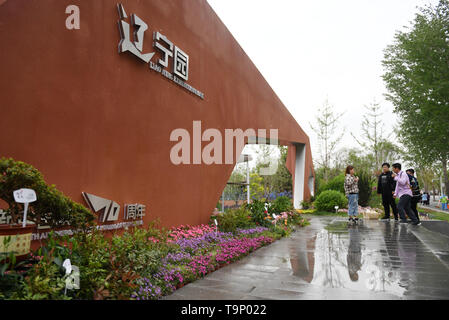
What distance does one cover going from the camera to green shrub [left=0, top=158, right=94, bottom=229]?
8.11 feet

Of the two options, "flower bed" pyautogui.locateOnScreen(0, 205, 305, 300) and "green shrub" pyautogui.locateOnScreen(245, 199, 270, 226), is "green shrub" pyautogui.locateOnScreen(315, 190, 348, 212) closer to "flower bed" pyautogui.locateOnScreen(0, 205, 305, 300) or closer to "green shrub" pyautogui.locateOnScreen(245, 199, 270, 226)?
"green shrub" pyautogui.locateOnScreen(245, 199, 270, 226)

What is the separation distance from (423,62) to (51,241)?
11.2m

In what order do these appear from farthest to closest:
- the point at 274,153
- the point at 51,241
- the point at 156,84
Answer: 1. the point at 274,153
2. the point at 156,84
3. the point at 51,241

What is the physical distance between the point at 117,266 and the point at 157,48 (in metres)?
3.54

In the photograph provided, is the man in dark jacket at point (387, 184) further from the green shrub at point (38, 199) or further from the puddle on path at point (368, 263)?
the green shrub at point (38, 199)

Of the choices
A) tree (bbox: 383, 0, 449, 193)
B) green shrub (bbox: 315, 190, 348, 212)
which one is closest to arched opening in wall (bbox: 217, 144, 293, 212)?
green shrub (bbox: 315, 190, 348, 212)

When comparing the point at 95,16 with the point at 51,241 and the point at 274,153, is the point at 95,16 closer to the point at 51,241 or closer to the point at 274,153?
the point at 51,241

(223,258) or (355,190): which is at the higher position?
(355,190)

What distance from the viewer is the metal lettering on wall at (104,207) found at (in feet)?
12.5

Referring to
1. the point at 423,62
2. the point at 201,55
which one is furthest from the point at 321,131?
the point at 201,55

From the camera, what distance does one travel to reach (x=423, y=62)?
1009cm

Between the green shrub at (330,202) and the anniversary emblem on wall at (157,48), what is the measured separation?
9.15 m

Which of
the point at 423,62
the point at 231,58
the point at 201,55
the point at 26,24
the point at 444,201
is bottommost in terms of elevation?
the point at 444,201

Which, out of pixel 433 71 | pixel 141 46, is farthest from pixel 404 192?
pixel 141 46
